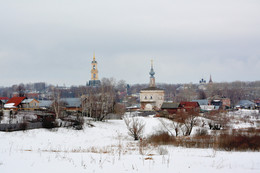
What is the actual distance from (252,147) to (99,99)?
25014mm

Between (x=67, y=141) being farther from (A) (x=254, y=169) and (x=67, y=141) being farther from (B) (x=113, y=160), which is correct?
(A) (x=254, y=169)

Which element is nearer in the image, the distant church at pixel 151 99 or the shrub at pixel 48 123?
the shrub at pixel 48 123

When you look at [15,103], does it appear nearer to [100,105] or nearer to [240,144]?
[100,105]

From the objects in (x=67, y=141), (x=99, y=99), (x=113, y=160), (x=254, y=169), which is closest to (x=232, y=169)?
(x=254, y=169)

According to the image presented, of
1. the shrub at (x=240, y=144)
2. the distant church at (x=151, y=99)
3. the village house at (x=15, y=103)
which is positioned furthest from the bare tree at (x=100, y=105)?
the shrub at (x=240, y=144)

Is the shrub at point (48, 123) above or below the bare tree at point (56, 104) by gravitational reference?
below

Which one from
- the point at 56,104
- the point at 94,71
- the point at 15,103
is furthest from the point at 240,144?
the point at 94,71

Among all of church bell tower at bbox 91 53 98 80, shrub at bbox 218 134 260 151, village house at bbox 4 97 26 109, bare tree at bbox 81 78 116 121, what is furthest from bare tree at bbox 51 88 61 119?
church bell tower at bbox 91 53 98 80

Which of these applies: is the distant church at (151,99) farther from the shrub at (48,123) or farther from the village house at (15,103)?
the shrub at (48,123)

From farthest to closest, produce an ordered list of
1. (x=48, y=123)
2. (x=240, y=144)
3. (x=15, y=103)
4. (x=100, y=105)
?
1. (x=15, y=103)
2. (x=100, y=105)
3. (x=48, y=123)
4. (x=240, y=144)

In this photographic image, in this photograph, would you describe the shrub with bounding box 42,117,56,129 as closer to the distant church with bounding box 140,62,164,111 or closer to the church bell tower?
the distant church with bounding box 140,62,164,111

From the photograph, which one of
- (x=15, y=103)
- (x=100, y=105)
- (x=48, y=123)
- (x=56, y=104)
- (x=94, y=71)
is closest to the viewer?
(x=48, y=123)

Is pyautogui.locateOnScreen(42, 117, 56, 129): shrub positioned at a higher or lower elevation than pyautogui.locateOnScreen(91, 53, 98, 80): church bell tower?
lower

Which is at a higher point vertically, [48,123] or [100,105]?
[100,105]
